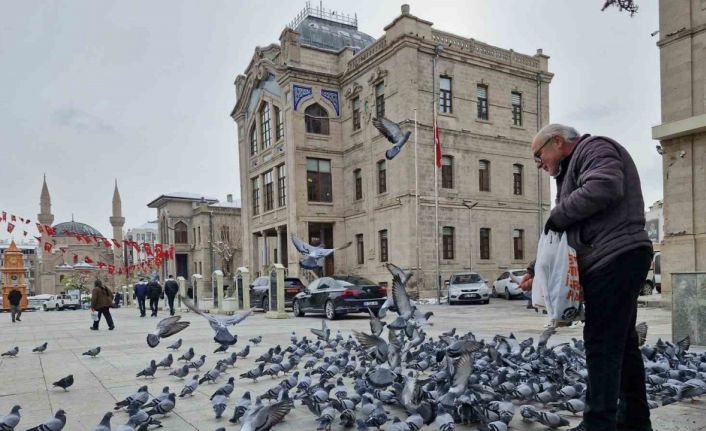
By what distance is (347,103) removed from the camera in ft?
103

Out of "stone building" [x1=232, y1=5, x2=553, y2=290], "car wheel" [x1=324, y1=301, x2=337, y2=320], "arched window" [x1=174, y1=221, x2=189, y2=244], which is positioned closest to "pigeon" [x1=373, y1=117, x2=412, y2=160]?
"car wheel" [x1=324, y1=301, x2=337, y2=320]

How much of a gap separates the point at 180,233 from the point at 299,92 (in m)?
37.3

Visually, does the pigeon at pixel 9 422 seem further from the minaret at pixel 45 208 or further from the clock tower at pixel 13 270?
the minaret at pixel 45 208

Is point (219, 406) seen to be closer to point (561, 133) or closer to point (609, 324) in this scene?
point (609, 324)

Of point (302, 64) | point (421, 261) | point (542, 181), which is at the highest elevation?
point (302, 64)

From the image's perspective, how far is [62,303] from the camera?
44.8 meters

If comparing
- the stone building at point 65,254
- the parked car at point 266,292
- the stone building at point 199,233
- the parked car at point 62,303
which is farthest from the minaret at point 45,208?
the parked car at point 266,292

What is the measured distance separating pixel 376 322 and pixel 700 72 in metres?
14.5

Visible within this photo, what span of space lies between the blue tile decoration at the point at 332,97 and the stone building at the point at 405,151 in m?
0.07

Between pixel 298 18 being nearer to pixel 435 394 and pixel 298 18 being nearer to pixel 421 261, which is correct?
pixel 421 261

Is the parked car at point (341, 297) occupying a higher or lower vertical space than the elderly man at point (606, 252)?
lower

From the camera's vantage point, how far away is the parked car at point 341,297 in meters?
16.2

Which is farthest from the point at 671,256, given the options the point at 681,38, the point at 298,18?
the point at 298,18

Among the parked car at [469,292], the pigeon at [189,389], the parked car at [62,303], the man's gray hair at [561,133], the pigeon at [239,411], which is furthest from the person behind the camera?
the parked car at [62,303]
